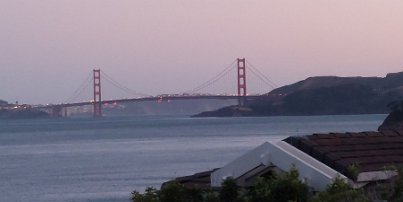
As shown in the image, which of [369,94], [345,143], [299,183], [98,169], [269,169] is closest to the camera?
[299,183]

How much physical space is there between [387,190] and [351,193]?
699 millimetres

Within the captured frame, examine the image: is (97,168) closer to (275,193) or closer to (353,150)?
(353,150)

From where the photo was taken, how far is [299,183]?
820 cm

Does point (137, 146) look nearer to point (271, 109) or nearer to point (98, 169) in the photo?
point (98, 169)

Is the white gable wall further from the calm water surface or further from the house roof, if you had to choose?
the calm water surface

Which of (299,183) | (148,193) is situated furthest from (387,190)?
(148,193)

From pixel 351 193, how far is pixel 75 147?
193 ft

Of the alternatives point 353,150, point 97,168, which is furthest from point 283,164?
point 97,168

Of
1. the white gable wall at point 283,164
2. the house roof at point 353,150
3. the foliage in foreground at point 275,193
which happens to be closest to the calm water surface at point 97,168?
the house roof at point 353,150

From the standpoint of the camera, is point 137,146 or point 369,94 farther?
point 369,94

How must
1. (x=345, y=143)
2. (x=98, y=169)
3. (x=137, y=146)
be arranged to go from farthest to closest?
(x=137, y=146)
(x=98, y=169)
(x=345, y=143)

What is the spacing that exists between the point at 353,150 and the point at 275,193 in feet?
5.79

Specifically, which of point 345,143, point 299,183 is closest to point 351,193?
point 299,183

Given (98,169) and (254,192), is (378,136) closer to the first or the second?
(254,192)
